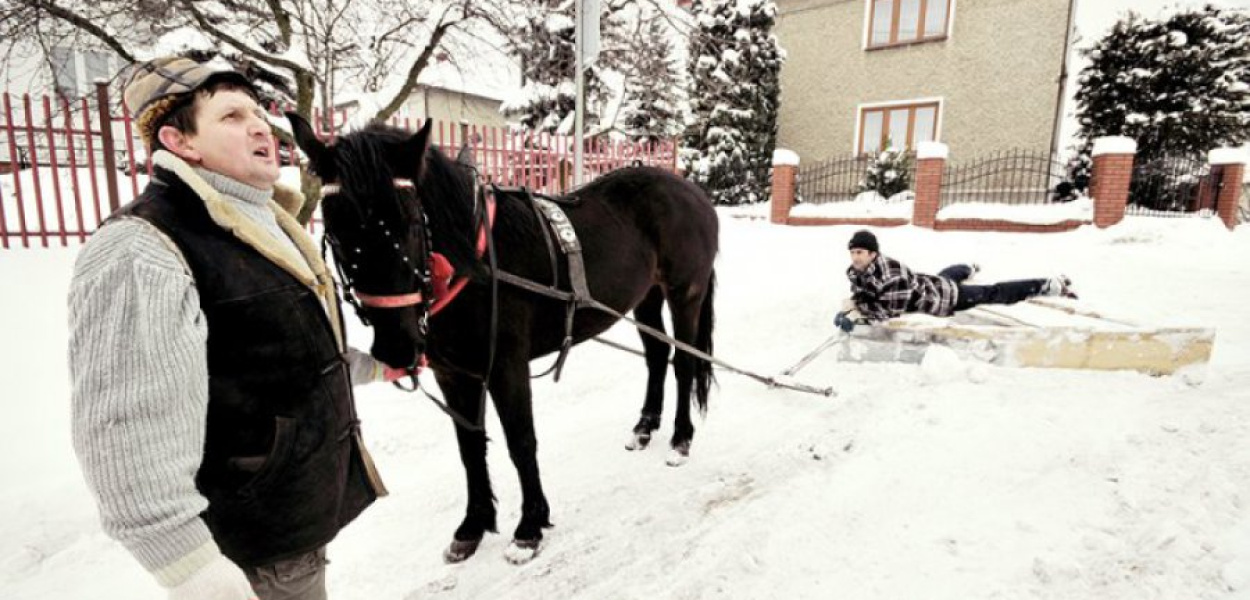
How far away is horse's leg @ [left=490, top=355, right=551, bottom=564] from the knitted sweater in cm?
147

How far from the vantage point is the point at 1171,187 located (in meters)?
11.2

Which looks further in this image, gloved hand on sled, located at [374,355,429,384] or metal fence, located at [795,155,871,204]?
metal fence, located at [795,155,871,204]

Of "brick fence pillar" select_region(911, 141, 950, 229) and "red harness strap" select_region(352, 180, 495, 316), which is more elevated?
"brick fence pillar" select_region(911, 141, 950, 229)

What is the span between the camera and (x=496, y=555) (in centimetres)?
253

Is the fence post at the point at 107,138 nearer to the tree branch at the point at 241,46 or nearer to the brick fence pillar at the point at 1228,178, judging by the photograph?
the tree branch at the point at 241,46

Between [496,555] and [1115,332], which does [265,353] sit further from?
[1115,332]

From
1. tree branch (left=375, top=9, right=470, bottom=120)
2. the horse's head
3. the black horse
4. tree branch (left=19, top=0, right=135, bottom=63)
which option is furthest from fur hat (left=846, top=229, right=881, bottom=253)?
tree branch (left=19, top=0, right=135, bottom=63)

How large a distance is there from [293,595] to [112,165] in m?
6.32

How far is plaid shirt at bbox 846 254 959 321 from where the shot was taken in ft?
15.6

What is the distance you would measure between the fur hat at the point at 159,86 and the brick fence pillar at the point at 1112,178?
12298 mm

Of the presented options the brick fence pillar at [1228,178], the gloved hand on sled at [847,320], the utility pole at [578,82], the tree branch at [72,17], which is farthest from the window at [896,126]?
the tree branch at [72,17]

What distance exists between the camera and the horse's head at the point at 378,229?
5.71 feet

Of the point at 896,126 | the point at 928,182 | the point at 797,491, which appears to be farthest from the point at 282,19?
the point at 896,126

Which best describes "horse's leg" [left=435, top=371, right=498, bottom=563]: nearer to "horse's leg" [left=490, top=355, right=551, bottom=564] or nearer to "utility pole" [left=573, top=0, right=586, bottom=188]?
"horse's leg" [left=490, top=355, right=551, bottom=564]
